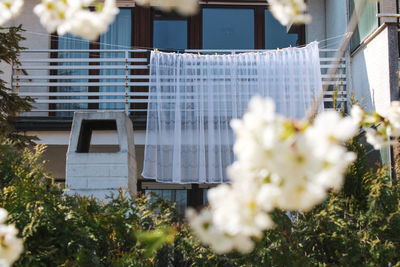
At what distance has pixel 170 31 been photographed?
9.23m

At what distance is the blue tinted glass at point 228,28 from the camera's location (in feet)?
30.3

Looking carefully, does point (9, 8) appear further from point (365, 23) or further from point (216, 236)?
point (365, 23)

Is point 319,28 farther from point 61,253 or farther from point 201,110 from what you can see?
point 61,253

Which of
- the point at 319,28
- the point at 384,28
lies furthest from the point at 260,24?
the point at 384,28

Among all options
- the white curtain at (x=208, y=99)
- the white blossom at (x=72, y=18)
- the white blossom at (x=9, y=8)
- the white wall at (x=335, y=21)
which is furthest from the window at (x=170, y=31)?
the white blossom at (x=72, y=18)

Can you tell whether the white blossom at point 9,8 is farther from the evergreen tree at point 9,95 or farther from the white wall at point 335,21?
the white wall at point 335,21

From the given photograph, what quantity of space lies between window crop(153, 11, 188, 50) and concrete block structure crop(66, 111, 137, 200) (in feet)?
11.1

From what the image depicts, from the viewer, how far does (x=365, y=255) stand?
363cm

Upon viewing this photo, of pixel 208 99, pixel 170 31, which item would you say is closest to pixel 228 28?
pixel 170 31

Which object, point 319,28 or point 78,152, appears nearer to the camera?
point 78,152

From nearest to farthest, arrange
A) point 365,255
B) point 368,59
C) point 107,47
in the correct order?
point 365,255 < point 368,59 < point 107,47

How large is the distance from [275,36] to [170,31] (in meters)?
1.94

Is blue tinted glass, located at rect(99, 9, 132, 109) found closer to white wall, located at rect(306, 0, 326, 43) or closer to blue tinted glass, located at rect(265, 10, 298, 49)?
blue tinted glass, located at rect(265, 10, 298, 49)

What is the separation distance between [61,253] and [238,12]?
6.93 metres
